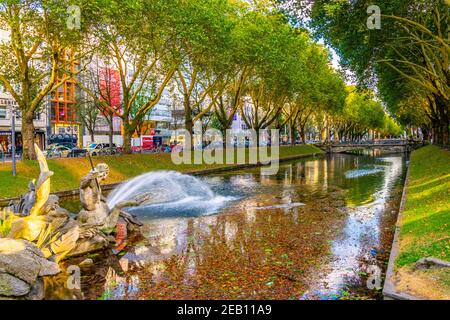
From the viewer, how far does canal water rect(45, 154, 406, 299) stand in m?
8.55

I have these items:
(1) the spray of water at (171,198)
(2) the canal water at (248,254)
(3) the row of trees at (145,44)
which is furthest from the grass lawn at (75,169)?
(2) the canal water at (248,254)

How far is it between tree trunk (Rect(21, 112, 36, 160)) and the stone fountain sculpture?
15.3 m

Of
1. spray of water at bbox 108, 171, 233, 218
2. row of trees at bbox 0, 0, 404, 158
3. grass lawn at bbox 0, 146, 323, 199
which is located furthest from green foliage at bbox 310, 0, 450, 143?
grass lawn at bbox 0, 146, 323, 199

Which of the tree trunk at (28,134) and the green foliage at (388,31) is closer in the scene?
the green foliage at (388,31)

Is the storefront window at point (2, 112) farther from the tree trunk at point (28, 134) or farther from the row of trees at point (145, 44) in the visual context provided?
the tree trunk at point (28, 134)

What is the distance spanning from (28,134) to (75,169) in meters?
3.94

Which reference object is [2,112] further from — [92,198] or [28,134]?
[92,198]

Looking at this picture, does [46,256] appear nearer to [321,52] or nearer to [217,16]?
[217,16]

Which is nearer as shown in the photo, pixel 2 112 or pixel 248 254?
pixel 248 254

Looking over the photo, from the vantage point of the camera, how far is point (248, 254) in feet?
36.7

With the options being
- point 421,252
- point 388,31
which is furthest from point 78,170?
point 421,252

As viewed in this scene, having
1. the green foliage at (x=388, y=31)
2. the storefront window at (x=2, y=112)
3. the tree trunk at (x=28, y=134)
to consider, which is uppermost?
the green foliage at (x=388, y=31)

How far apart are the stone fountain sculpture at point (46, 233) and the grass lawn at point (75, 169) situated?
11614 millimetres

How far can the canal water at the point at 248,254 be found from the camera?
8.55 m
